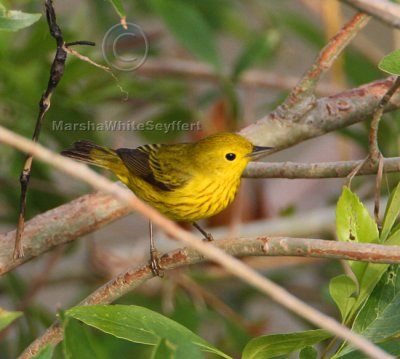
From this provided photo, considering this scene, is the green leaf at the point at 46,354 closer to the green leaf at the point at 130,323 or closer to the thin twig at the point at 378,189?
the green leaf at the point at 130,323

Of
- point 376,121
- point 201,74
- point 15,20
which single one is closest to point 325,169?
point 376,121

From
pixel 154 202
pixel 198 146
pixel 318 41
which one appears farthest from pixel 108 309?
pixel 318 41

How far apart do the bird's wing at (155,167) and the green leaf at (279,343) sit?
1232 millimetres

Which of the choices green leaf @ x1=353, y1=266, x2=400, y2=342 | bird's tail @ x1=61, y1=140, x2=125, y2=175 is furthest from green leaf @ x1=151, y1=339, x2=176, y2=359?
bird's tail @ x1=61, y1=140, x2=125, y2=175

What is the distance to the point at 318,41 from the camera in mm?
3975

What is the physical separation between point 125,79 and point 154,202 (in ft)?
2.36

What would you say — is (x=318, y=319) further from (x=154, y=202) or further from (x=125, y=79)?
(x=125, y=79)

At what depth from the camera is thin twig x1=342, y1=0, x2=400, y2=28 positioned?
1.25 m

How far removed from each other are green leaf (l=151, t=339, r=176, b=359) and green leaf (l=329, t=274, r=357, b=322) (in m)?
0.43

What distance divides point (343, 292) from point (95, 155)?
1.37 m

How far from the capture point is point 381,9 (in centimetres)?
126

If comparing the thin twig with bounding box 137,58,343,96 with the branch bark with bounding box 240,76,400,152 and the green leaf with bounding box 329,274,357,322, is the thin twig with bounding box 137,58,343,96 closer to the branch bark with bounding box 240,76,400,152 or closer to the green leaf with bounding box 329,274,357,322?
the branch bark with bounding box 240,76,400,152

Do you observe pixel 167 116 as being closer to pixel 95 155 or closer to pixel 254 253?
pixel 95 155

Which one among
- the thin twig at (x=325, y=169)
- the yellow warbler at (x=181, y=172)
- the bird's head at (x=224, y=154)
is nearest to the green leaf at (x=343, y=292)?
the thin twig at (x=325, y=169)
